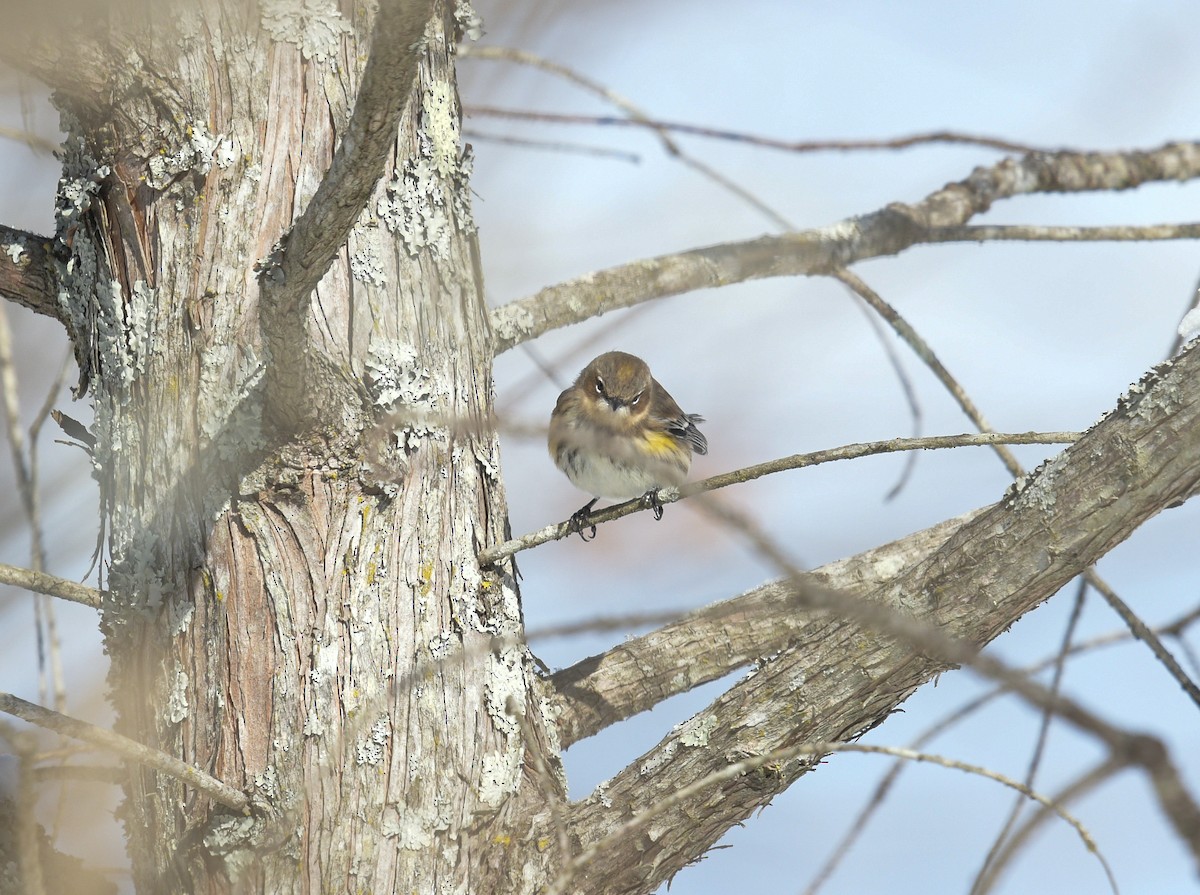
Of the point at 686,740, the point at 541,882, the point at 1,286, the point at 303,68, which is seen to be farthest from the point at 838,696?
the point at 1,286

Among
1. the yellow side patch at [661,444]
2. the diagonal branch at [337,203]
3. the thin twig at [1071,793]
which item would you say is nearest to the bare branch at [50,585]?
the diagonal branch at [337,203]

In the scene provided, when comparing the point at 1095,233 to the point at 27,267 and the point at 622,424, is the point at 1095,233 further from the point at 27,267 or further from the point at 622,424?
the point at 27,267

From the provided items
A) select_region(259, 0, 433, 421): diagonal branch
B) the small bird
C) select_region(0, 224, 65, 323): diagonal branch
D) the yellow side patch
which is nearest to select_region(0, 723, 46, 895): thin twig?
select_region(259, 0, 433, 421): diagonal branch

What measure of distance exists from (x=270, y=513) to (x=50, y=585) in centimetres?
47

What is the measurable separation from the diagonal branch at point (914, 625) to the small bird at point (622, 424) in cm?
193

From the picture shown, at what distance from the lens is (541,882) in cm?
241

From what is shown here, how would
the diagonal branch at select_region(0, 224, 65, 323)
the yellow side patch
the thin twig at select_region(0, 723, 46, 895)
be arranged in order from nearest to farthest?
the thin twig at select_region(0, 723, 46, 895)
the diagonal branch at select_region(0, 224, 65, 323)
the yellow side patch

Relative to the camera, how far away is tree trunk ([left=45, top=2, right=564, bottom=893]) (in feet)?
7.57

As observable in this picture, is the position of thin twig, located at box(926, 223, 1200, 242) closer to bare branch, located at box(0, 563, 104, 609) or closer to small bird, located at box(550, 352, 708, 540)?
small bird, located at box(550, 352, 708, 540)

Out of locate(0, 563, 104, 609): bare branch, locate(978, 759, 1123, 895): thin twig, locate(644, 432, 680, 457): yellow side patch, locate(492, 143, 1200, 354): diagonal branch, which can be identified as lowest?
locate(978, 759, 1123, 895): thin twig

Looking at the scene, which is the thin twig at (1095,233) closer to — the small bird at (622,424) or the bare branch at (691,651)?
the bare branch at (691,651)

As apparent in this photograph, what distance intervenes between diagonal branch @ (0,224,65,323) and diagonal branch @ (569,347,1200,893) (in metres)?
1.83

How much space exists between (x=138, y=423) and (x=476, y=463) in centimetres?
80

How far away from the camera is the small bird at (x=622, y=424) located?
447 cm
